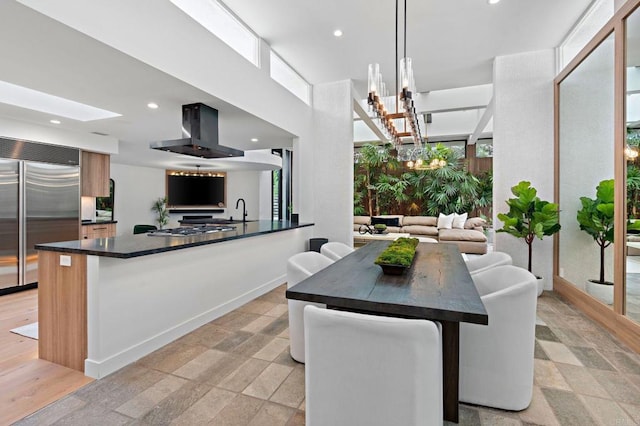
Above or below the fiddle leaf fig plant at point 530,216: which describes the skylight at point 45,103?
above

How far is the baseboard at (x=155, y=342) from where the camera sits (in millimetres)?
2145

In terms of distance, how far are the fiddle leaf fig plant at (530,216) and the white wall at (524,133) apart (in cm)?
41

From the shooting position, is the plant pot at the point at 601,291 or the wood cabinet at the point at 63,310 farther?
Answer: the plant pot at the point at 601,291

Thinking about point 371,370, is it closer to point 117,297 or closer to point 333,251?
point 333,251

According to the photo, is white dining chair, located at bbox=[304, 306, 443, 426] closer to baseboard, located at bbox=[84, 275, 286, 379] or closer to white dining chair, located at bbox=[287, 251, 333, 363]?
white dining chair, located at bbox=[287, 251, 333, 363]

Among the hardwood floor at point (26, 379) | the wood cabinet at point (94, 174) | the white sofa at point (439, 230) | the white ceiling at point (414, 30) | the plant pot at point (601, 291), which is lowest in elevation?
the hardwood floor at point (26, 379)

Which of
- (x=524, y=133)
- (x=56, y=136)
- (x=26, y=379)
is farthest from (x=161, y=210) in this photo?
(x=524, y=133)

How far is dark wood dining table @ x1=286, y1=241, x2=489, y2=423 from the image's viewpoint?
1.34 metres

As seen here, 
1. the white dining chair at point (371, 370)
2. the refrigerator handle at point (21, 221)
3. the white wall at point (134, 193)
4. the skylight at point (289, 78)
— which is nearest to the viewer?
the white dining chair at point (371, 370)

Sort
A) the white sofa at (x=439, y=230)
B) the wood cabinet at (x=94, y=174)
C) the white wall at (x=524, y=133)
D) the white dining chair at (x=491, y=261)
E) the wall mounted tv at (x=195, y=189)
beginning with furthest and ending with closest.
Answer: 1. the wall mounted tv at (x=195, y=189)
2. the white sofa at (x=439, y=230)
3. the wood cabinet at (x=94, y=174)
4. the white wall at (x=524, y=133)
5. the white dining chair at (x=491, y=261)

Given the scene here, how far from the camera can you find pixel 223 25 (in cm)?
332

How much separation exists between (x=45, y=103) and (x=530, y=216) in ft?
20.0

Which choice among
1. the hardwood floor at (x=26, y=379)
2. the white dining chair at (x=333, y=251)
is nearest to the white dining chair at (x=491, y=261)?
the white dining chair at (x=333, y=251)

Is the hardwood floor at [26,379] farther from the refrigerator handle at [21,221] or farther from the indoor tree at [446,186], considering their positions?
A: the indoor tree at [446,186]
